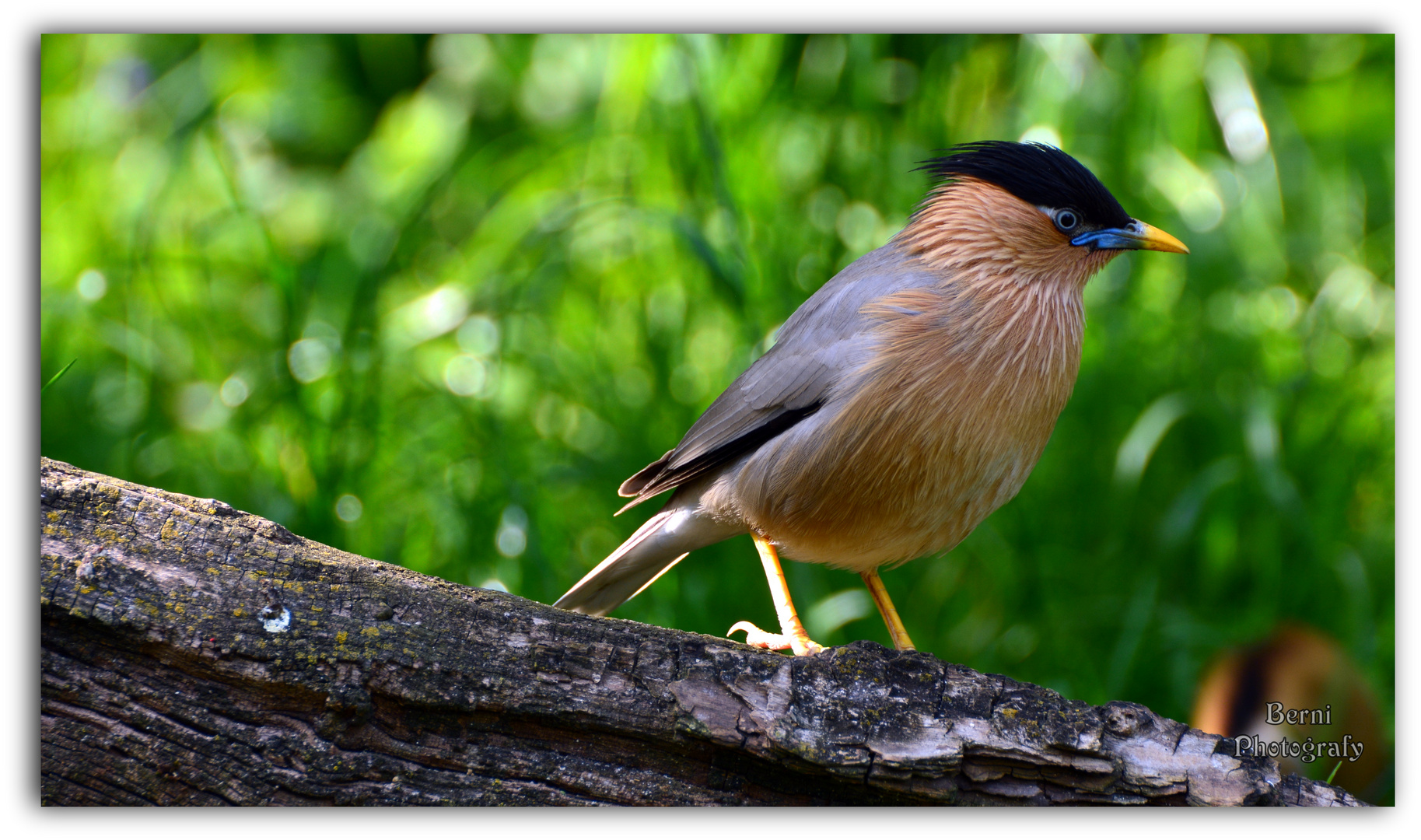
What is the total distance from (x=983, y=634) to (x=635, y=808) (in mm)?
1409

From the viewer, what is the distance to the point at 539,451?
3361 mm

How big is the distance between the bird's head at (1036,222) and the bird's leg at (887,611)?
0.87m

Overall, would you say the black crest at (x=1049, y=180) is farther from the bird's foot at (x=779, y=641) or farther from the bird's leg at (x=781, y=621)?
the bird's foot at (x=779, y=641)

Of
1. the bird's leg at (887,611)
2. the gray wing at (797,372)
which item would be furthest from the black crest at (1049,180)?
the bird's leg at (887,611)

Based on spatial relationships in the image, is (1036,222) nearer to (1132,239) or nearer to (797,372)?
(1132,239)

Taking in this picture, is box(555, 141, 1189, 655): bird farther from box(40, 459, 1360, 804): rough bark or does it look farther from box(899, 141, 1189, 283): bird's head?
box(40, 459, 1360, 804): rough bark

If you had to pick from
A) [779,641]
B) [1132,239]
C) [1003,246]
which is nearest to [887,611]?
[779,641]

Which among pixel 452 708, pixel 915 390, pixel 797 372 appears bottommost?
pixel 452 708

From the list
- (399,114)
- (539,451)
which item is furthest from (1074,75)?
(399,114)

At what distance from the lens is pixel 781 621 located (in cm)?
256

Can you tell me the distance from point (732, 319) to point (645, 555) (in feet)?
3.02

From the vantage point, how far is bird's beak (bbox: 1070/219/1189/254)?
2.42 m

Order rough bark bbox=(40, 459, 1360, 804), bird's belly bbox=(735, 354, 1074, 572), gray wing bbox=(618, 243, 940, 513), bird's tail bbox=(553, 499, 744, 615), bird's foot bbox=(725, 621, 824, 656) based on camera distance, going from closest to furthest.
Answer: rough bark bbox=(40, 459, 1360, 804), bird's belly bbox=(735, 354, 1074, 572), gray wing bbox=(618, 243, 940, 513), bird's foot bbox=(725, 621, 824, 656), bird's tail bbox=(553, 499, 744, 615)

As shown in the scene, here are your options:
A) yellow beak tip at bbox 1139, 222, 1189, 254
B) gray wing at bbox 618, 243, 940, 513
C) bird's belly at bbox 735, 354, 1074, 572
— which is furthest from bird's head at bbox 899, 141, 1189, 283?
bird's belly at bbox 735, 354, 1074, 572
